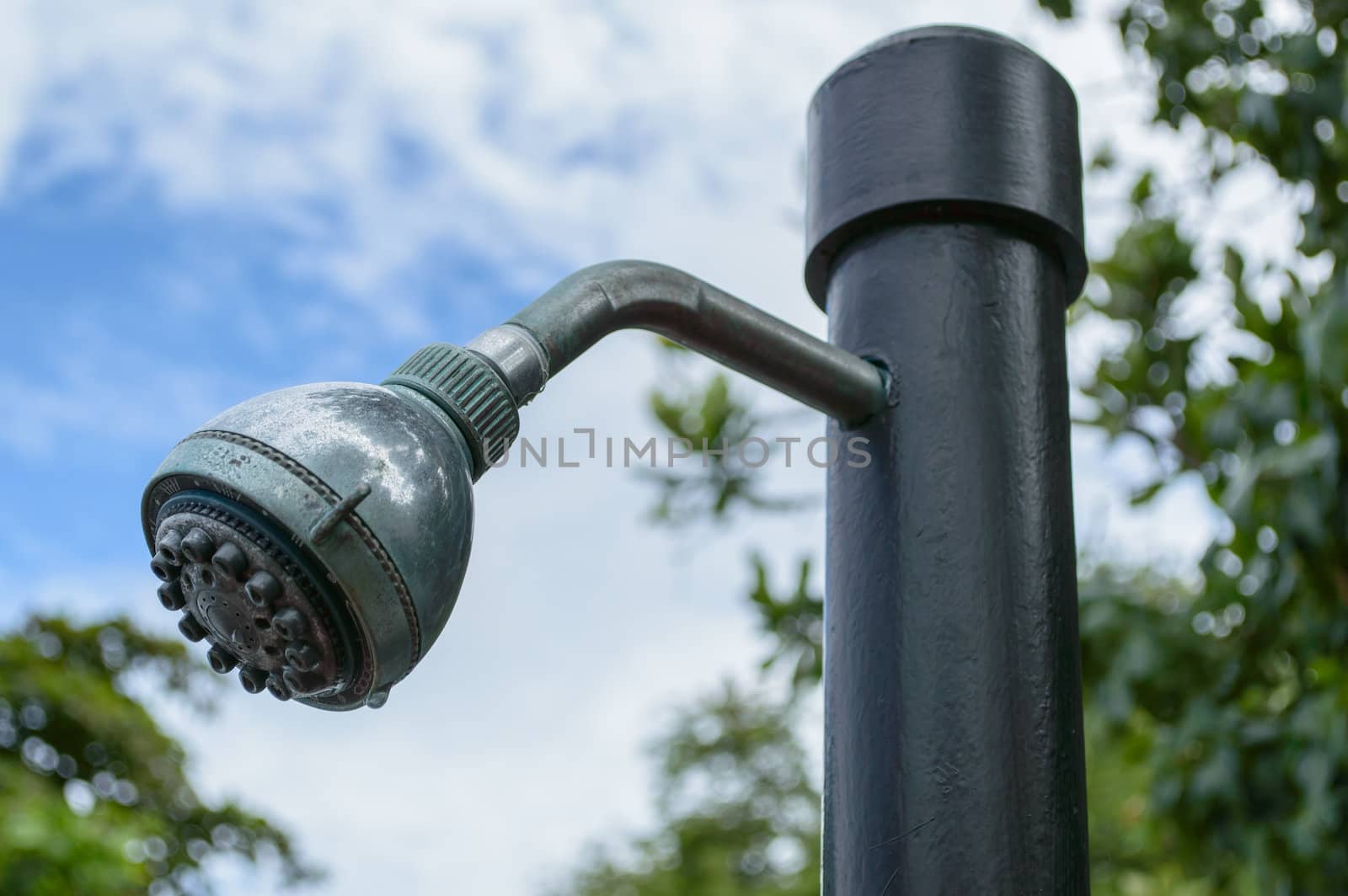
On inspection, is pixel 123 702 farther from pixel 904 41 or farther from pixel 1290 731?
pixel 904 41

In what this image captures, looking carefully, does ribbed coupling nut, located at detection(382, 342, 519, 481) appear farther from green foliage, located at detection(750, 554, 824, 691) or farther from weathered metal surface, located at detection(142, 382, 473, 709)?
green foliage, located at detection(750, 554, 824, 691)

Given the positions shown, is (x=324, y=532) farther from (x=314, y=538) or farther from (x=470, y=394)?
(x=470, y=394)

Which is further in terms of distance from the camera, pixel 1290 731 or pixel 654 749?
pixel 654 749

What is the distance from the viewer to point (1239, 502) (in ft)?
9.89

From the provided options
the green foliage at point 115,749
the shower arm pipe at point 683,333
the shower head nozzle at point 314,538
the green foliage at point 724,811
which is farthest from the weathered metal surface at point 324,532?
the green foliage at point 724,811

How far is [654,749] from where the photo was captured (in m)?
17.6

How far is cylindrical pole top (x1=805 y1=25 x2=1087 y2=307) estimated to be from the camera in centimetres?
109

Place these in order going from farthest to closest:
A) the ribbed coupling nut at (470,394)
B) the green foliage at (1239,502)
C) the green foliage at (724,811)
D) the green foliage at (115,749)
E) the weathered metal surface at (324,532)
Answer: the green foliage at (724,811) → the green foliage at (115,749) → the green foliage at (1239,502) → the ribbed coupling nut at (470,394) → the weathered metal surface at (324,532)

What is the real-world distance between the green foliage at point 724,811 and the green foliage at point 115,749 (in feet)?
23.5

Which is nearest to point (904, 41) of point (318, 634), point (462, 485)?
point (462, 485)

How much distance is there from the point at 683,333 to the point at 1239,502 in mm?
2423

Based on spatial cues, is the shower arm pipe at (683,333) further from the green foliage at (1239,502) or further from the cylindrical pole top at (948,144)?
the green foliage at (1239,502)

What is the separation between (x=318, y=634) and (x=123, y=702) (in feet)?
29.9

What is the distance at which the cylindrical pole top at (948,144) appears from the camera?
1.09 metres
